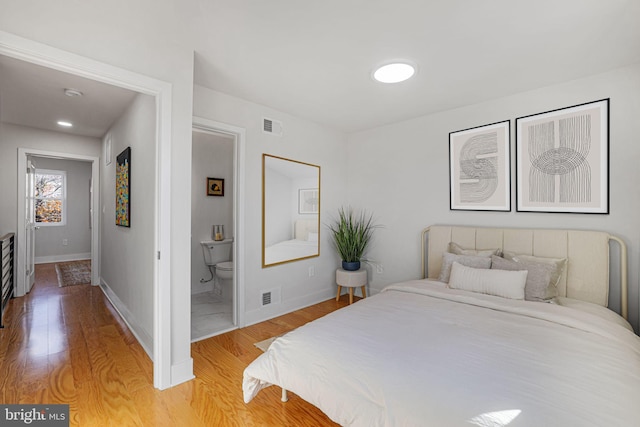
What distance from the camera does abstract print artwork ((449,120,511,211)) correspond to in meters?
2.96

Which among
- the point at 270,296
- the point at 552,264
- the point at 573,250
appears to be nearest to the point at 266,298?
the point at 270,296

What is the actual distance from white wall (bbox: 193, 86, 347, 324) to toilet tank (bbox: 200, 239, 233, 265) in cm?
133

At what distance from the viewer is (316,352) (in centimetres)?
157

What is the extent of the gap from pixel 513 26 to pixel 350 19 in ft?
3.41

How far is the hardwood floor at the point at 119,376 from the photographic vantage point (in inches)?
69.2

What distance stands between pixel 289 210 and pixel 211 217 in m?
1.57

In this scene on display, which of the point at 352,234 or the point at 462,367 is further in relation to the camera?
the point at 352,234

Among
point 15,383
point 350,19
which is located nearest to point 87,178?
point 15,383

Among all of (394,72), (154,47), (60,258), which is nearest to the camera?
(154,47)

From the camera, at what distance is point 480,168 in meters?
3.12

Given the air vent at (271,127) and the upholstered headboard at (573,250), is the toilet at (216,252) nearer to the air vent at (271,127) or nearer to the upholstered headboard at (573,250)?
the air vent at (271,127)

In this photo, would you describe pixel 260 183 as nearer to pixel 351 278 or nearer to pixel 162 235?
pixel 162 235

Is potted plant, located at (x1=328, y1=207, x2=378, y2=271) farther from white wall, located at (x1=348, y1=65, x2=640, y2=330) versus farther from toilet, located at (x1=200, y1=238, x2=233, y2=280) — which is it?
toilet, located at (x1=200, y1=238, x2=233, y2=280)

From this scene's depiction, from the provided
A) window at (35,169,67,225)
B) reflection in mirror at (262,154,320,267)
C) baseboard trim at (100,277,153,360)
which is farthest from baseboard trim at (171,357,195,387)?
window at (35,169,67,225)
